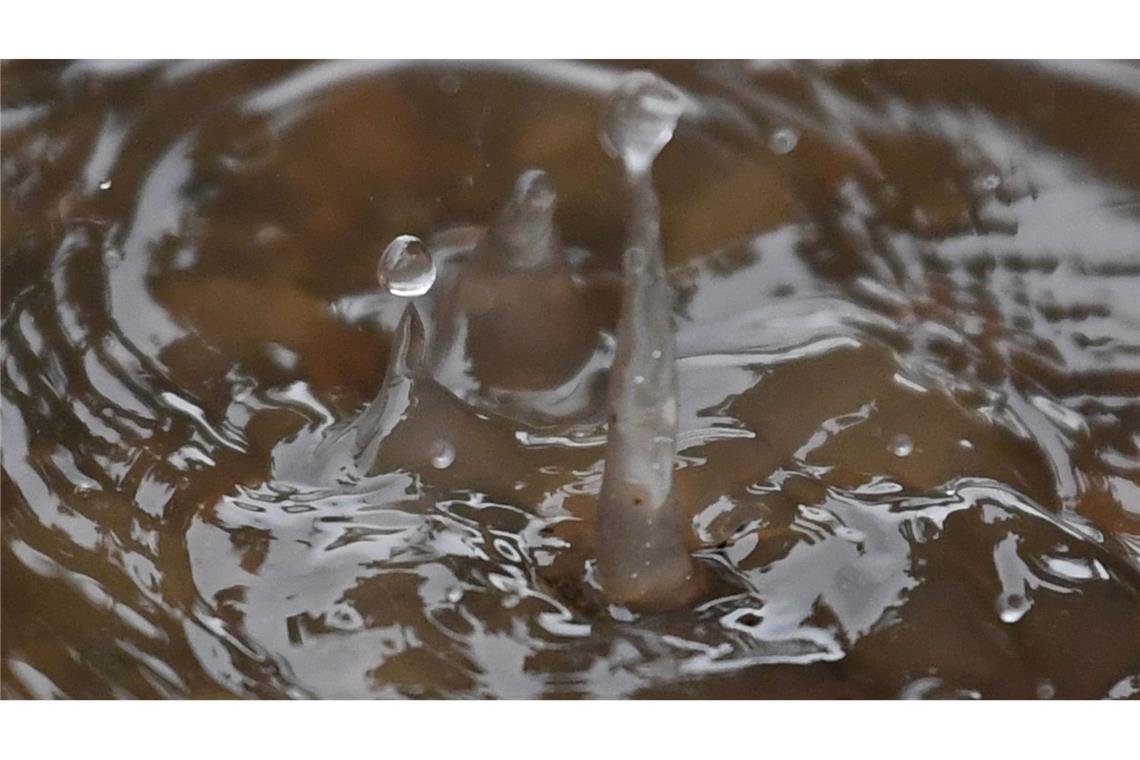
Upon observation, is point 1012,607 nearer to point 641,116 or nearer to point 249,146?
point 641,116

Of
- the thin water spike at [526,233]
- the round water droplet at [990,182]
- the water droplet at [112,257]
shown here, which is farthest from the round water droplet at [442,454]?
the round water droplet at [990,182]

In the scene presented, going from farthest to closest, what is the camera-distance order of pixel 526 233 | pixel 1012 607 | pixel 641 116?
pixel 526 233 → pixel 1012 607 → pixel 641 116

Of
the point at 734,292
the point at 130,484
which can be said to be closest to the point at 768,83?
the point at 734,292

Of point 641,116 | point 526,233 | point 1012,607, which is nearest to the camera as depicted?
point 641,116

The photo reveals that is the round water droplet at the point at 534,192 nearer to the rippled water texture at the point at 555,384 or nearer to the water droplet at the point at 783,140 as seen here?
the rippled water texture at the point at 555,384

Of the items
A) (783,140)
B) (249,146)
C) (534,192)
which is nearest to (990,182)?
(783,140)
